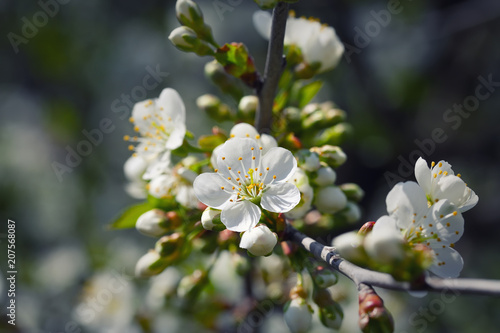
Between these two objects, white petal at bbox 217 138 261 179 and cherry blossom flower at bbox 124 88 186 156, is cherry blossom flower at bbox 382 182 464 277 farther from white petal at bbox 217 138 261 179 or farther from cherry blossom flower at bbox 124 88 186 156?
cherry blossom flower at bbox 124 88 186 156

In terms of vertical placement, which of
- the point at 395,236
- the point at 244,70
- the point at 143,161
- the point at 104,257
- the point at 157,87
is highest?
the point at 244,70

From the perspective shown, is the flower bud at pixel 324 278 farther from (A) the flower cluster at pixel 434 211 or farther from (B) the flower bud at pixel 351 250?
(B) the flower bud at pixel 351 250

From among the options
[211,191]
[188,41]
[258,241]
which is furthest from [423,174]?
[188,41]

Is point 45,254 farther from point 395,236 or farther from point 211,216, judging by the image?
point 395,236

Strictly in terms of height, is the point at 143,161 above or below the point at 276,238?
below

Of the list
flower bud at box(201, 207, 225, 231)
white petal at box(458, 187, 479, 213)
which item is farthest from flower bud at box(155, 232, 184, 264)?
white petal at box(458, 187, 479, 213)

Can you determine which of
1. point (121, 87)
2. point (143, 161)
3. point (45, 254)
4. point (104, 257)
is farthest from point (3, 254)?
point (143, 161)
